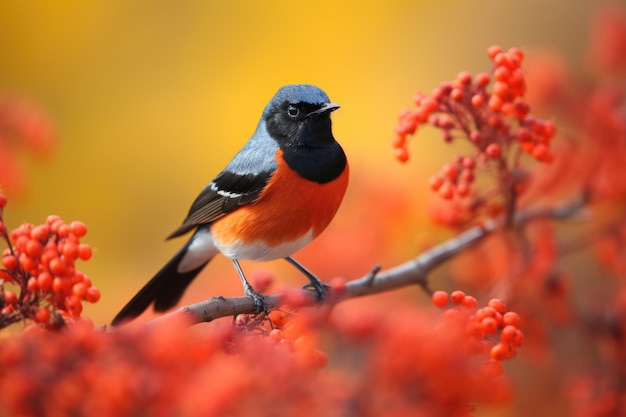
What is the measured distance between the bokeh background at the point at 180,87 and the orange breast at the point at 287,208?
1.26 meters

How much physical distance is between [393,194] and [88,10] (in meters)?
2.62

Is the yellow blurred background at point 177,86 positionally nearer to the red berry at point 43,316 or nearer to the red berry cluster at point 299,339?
the red berry cluster at point 299,339

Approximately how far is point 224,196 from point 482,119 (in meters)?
1.18

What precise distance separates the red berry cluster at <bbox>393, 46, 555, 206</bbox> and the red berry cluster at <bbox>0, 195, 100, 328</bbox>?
1204 mm

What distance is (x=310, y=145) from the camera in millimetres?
3090

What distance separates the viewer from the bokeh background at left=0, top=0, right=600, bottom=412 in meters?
4.78

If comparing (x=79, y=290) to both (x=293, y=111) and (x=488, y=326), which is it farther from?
(x=293, y=111)

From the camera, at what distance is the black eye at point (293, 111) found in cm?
308

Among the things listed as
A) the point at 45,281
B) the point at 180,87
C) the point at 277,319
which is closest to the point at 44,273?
the point at 45,281

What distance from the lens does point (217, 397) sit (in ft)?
4.10

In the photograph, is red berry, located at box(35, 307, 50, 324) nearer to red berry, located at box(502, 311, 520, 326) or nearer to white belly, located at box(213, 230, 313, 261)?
red berry, located at box(502, 311, 520, 326)

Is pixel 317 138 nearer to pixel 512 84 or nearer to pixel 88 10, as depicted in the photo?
pixel 512 84

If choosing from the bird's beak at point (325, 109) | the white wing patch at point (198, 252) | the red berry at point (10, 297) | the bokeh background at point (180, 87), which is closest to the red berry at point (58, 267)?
the red berry at point (10, 297)

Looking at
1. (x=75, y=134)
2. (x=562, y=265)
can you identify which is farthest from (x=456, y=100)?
(x=75, y=134)
